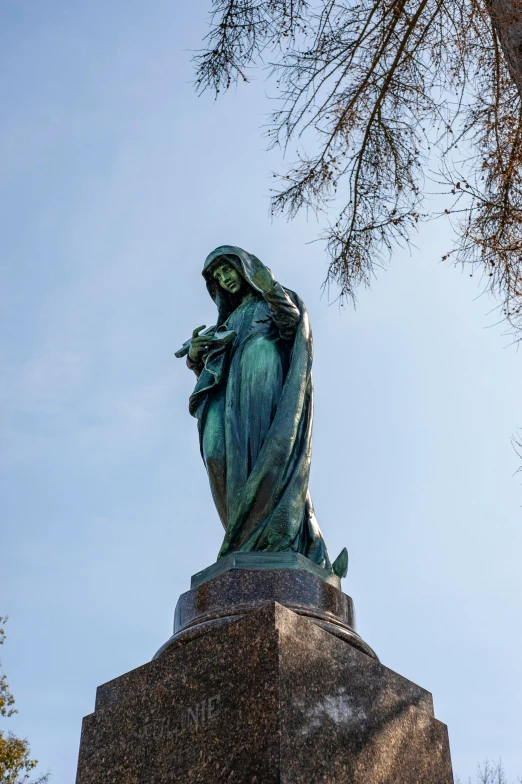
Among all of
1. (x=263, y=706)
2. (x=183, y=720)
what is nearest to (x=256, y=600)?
(x=183, y=720)

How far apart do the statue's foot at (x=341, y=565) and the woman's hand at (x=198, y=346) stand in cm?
153

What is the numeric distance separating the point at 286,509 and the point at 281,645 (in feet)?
4.19

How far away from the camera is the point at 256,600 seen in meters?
4.31

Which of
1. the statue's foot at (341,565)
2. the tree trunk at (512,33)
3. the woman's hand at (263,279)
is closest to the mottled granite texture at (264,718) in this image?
the statue's foot at (341,565)

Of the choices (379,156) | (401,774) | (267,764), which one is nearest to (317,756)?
(267,764)

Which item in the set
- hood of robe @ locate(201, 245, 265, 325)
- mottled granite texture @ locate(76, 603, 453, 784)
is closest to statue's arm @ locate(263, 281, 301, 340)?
hood of robe @ locate(201, 245, 265, 325)

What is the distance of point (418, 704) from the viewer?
4324 mm

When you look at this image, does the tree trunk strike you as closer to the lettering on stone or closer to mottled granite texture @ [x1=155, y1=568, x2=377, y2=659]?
mottled granite texture @ [x1=155, y1=568, x2=377, y2=659]

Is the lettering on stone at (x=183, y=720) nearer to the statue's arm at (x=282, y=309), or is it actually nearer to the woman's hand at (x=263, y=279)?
the statue's arm at (x=282, y=309)

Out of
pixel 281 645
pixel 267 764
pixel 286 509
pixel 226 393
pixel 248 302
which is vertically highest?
pixel 248 302

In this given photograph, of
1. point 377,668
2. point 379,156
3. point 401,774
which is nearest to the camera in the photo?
point 401,774

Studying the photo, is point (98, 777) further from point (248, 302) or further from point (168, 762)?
point (248, 302)

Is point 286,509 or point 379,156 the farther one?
point 379,156

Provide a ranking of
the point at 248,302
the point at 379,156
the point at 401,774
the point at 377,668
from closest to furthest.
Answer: the point at 401,774, the point at 377,668, the point at 248,302, the point at 379,156
